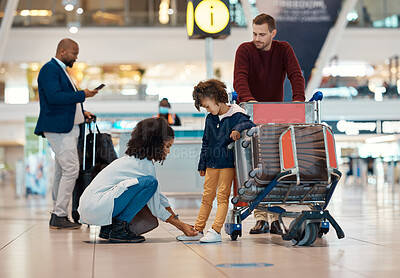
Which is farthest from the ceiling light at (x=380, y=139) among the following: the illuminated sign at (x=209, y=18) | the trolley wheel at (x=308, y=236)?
the trolley wheel at (x=308, y=236)

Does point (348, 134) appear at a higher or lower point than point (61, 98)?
lower

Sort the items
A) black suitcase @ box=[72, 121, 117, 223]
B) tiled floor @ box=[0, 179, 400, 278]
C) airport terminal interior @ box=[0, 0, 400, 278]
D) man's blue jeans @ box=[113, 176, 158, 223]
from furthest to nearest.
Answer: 1. black suitcase @ box=[72, 121, 117, 223]
2. man's blue jeans @ box=[113, 176, 158, 223]
3. airport terminal interior @ box=[0, 0, 400, 278]
4. tiled floor @ box=[0, 179, 400, 278]

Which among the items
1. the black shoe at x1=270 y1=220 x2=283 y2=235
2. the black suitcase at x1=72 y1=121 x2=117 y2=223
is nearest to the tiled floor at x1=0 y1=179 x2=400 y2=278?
the black shoe at x1=270 y1=220 x2=283 y2=235

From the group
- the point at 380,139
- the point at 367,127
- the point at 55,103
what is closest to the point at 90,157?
the point at 55,103

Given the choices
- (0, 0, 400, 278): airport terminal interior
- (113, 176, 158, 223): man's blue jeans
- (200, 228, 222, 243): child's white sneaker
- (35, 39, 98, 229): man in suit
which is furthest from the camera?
(35, 39, 98, 229): man in suit

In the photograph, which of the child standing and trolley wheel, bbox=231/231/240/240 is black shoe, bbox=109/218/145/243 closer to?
the child standing

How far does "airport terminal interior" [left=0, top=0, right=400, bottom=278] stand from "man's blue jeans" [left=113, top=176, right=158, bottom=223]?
0.72ft

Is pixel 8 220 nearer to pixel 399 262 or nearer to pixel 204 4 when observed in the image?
pixel 204 4

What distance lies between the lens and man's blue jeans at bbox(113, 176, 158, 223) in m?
4.37

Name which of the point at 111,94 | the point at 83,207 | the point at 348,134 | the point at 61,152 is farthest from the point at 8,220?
the point at 348,134

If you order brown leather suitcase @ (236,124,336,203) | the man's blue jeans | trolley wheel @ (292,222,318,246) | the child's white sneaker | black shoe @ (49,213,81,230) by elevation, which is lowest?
black shoe @ (49,213,81,230)

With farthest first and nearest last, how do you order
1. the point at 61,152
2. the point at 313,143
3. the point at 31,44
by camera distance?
1. the point at 31,44
2. the point at 61,152
3. the point at 313,143

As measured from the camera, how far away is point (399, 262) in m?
3.23

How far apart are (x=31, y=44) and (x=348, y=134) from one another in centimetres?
1336
